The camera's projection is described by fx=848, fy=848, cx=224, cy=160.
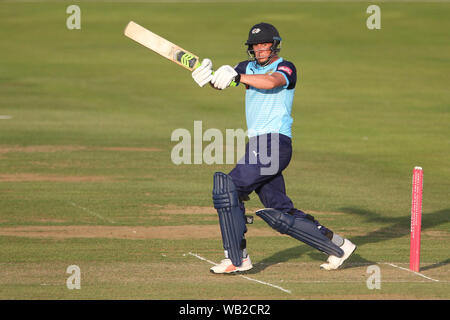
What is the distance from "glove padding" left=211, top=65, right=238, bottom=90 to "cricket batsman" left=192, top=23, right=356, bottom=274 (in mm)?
102

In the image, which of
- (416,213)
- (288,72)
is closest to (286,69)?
(288,72)

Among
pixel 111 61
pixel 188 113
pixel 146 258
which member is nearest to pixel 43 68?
pixel 111 61

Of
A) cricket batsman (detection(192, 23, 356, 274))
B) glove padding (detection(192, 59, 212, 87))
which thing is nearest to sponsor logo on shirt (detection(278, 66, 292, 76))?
cricket batsman (detection(192, 23, 356, 274))

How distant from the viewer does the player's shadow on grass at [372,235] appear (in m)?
8.88

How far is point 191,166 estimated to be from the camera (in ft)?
53.2

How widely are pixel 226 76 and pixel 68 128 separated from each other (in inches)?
542

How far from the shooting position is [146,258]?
9.16 meters

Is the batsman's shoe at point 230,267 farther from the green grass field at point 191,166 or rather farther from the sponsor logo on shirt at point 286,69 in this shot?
the sponsor logo on shirt at point 286,69

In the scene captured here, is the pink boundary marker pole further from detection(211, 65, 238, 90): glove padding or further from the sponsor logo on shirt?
detection(211, 65, 238, 90): glove padding

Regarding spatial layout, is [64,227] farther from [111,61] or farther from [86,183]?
[111,61]

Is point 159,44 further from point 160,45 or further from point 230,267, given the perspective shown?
point 230,267

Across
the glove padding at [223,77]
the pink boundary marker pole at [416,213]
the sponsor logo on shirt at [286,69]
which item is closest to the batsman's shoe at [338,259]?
the pink boundary marker pole at [416,213]

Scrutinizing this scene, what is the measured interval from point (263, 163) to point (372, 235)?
3.37 metres

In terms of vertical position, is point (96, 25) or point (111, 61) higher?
point (96, 25)
